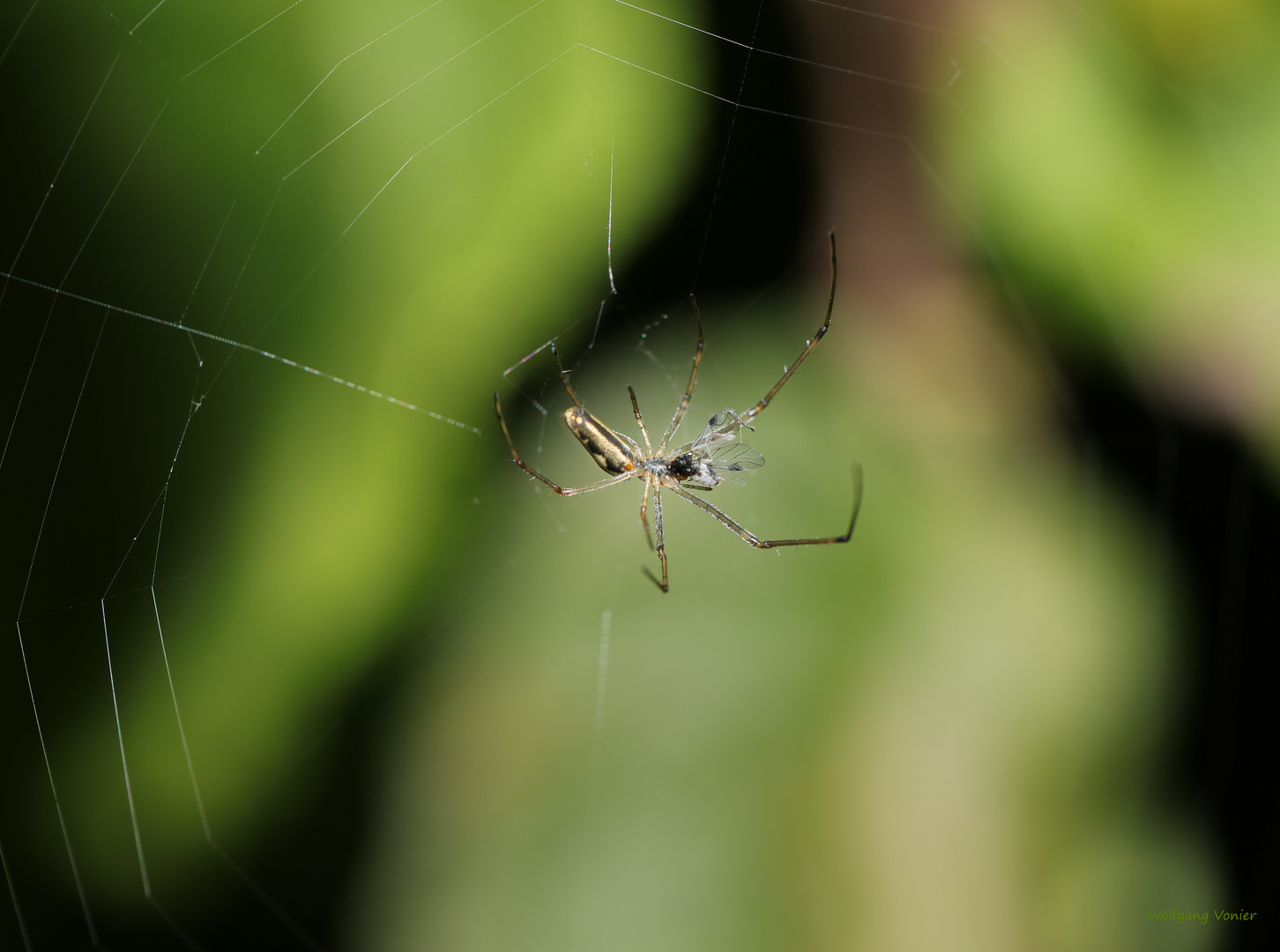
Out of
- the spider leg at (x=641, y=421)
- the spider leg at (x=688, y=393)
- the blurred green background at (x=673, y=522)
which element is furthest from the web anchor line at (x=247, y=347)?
the spider leg at (x=688, y=393)

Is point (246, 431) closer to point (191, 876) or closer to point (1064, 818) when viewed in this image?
point (191, 876)

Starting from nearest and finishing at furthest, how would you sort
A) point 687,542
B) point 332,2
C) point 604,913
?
point 332,2 → point 604,913 → point 687,542

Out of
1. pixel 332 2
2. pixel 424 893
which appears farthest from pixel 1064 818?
pixel 332 2

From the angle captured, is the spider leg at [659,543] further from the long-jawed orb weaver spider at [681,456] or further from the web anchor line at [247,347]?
the web anchor line at [247,347]

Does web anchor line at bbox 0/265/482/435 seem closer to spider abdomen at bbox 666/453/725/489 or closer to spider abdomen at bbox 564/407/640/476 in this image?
spider abdomen at bbox 564/407/640/476

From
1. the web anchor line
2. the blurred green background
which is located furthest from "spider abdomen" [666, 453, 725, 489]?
the web anchor line

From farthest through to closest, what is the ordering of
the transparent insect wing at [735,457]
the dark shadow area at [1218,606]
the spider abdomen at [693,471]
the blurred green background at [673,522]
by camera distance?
the spider abdomen at [693,471]
the transparent insect wing at [735,457]
the dark shadow area at [1218,606]
the blurred green background at [673,522]
